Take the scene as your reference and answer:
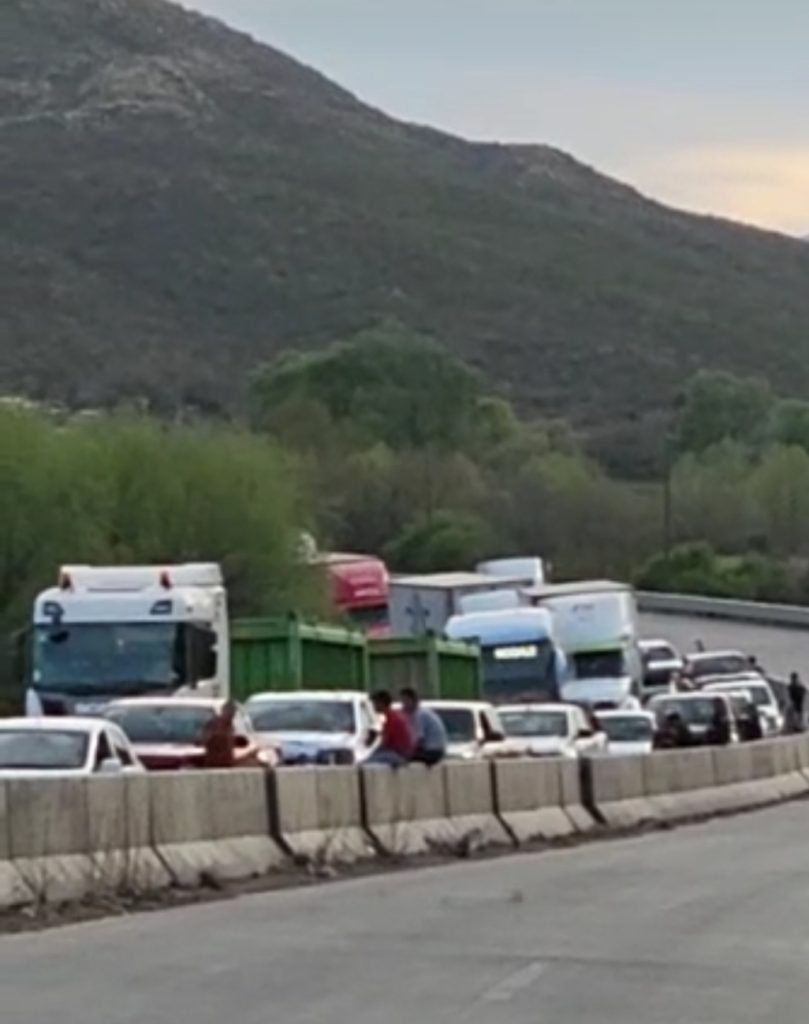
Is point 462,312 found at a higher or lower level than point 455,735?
higher

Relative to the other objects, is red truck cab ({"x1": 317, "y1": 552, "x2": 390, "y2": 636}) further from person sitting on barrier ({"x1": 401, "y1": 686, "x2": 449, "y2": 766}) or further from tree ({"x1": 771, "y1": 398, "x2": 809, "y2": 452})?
tree ({"x1": 771, "y1": 398, "x2": 809, "y2": 452})

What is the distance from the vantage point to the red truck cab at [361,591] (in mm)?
73312

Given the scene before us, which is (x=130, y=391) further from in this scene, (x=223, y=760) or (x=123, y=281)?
(x=223, y=760)

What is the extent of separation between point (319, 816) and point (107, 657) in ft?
41.7

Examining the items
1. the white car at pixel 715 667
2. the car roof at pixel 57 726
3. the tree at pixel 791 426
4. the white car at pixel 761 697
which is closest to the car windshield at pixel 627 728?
the white car at pixel 761 697

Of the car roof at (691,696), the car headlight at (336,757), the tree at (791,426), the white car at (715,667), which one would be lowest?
the white car at (715,667)

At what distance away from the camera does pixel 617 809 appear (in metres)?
Answer: 37.8

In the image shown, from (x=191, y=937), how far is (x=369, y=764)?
34.2 feet

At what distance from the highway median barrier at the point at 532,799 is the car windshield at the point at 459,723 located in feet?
10.6

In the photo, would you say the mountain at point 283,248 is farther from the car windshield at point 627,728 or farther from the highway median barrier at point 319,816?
the highway median barrier at point 319,816

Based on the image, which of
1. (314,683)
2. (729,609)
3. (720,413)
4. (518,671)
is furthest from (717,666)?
(720,413)

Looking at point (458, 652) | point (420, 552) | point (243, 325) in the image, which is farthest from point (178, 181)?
point (458, 652)

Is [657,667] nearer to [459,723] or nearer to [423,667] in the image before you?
[423,667]

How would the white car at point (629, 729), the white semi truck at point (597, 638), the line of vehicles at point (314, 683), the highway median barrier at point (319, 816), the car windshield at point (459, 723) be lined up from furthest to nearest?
1. the white semi truck at point (597, 638)
2. the white car at point (629, 729)
3. the car windshield at point (459, 723)
4. the line of vehicles at point (314, 683)
5. the highway median barrier at point (319, 816)
